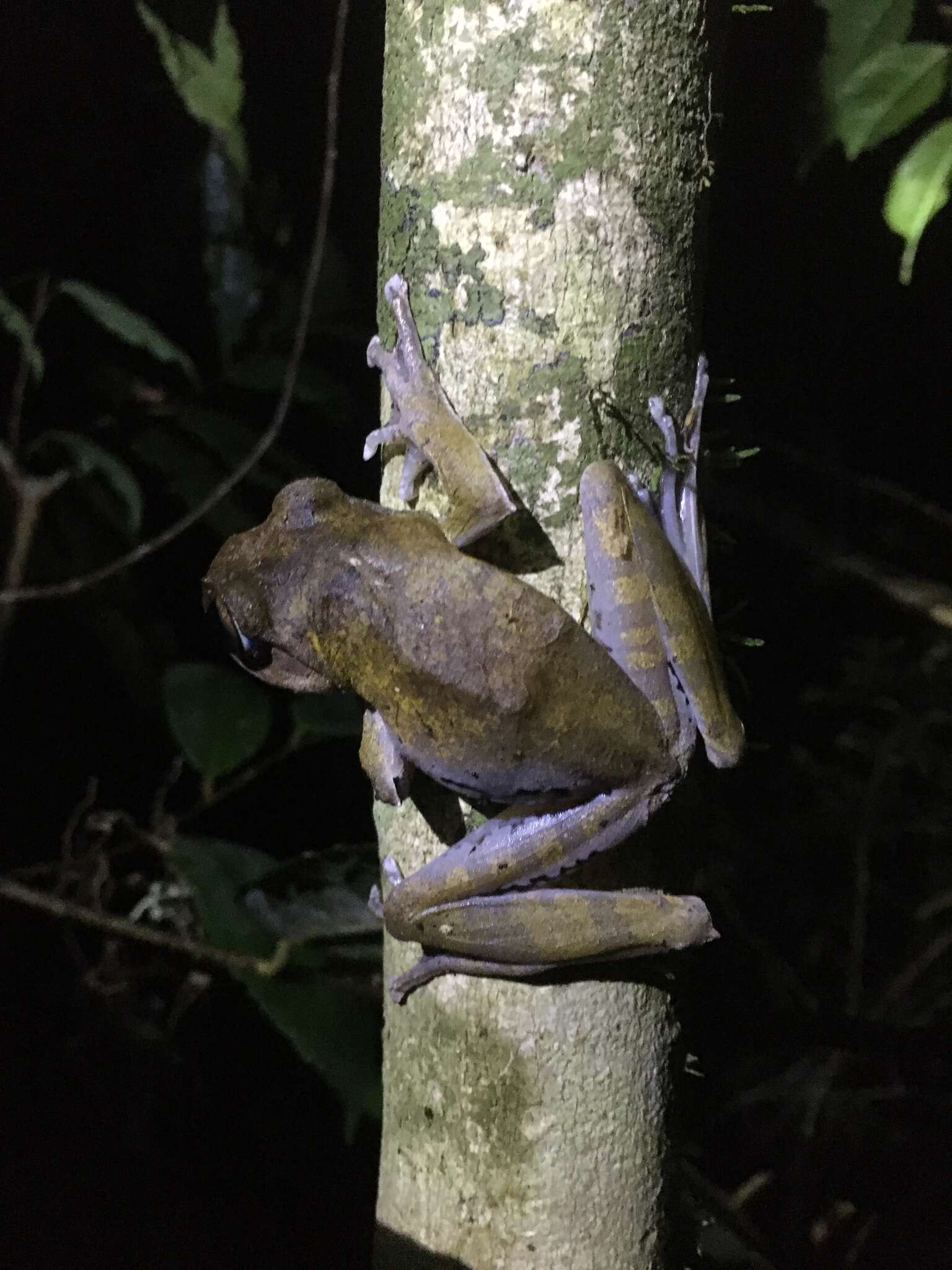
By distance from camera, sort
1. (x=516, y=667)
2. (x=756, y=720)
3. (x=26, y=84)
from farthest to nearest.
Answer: (x=756, y=720) → (x=26, y=84) → (x=516, y=667)

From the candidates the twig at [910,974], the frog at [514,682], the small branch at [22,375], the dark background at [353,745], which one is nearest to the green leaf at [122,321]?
the small branch at [22,375]

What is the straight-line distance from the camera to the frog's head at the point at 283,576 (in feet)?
3.97

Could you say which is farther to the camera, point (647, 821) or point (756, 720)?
point (756, 720)

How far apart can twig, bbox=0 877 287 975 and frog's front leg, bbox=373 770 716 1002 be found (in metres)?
0.82

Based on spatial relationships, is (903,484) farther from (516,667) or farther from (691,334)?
(516,667)

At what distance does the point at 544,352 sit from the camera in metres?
1.04

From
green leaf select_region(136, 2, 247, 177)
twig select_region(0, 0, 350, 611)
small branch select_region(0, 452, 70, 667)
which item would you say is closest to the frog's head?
twig select_region(0, 0, 350, 611)

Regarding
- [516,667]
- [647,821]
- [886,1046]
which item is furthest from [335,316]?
[886,1046]

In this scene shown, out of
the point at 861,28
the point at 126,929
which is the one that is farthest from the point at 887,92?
the point at 126,929

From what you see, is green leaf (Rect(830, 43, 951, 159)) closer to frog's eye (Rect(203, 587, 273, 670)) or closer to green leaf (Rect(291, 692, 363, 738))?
frog's eye (Rect(203, 587, 273, 670))

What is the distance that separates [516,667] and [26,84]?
2051 mm

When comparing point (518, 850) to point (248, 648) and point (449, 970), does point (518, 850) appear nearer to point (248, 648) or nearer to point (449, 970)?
point (449, 970)

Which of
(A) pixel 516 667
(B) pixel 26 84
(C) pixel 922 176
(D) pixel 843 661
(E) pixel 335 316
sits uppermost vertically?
(B) pixel 26 84

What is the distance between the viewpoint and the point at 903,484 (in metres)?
2.26
